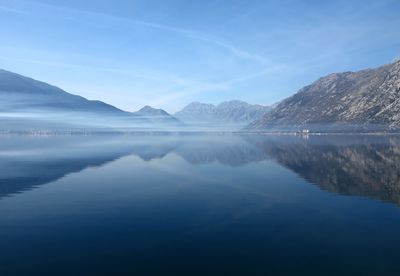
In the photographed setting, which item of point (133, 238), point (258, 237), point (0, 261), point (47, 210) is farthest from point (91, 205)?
point (258, 237)

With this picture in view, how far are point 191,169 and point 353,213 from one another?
63.6 metres

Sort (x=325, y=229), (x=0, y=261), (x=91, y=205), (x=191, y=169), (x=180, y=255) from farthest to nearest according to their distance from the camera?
(x=191, y=169) → (x=91, y=205) → (x=325, y=229) → (x=180, y=255) → (x=0, y=261)

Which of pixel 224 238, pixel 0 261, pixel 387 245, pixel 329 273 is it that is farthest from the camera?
pixel 224 238

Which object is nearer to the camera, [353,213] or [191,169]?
[353,213]

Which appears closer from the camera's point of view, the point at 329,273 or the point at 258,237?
the point at 329,273

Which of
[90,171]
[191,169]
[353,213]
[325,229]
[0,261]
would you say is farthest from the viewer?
[191,169]

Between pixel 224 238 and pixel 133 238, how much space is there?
32.9 ft

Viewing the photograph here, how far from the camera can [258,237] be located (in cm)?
3922

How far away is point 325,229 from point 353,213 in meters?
10.4

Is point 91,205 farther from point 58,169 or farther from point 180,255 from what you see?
point 58,169

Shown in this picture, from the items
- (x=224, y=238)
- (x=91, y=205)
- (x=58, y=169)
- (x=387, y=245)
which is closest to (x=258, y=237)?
(x=224, y=238)

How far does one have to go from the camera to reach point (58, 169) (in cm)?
10494

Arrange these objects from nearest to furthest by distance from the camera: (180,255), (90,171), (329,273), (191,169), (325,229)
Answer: (329,273) < (180,255) < (325,229) < (90,171) < (191,169)

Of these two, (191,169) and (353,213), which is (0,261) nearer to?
(353,213)
